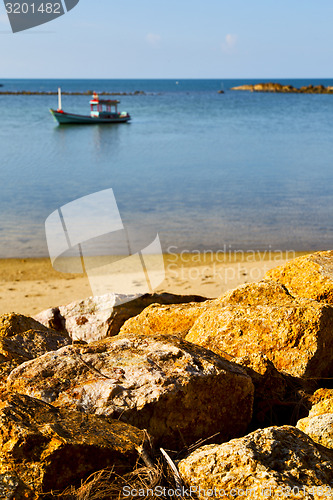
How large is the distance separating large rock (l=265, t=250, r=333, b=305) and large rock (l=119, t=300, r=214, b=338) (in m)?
0.63

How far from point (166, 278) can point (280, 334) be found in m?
6.31

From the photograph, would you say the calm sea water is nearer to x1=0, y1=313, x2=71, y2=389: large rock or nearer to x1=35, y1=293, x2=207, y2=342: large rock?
x1=35, y1=293, x2=207, y2=342: large rock

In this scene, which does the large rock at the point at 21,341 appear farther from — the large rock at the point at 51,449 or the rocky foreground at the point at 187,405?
the large rock at the point at 51,449

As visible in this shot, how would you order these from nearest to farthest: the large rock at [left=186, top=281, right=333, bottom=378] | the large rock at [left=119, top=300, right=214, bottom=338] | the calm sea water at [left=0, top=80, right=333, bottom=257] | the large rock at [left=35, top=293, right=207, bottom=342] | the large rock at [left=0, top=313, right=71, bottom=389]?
the large rock at [left=0, top=313, right=71, bottom=389]
the large rock at [left=186, top=281, right=333, bottom=378]
the large rock at [left=119, top=300, right=214, bottom=338]
the large rock at [left=35, top=293, right=207, bottom=342]
the calm sea water at [left=0, top=80, right=333, bottom=257]

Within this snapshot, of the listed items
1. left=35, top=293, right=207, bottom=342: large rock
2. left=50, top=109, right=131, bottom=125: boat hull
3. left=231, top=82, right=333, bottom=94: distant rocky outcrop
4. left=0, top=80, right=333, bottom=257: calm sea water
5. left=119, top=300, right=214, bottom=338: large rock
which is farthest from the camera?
left=231, top=82, right=333, bottom=94: distant rocky outcrop

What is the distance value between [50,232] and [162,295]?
771cm

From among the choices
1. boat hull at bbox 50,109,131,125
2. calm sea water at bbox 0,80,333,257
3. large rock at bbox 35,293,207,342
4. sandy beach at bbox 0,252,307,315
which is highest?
boat hull at bbox 50,109,131,125

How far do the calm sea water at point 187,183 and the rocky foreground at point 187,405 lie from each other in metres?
8.29

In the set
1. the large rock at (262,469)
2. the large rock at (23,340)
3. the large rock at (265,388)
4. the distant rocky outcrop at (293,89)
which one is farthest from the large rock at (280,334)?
the distant rocky outcrop at (293,89)

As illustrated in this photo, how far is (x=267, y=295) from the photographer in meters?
4.02

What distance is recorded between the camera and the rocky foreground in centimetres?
210

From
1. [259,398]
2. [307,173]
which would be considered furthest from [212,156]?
[259,398]

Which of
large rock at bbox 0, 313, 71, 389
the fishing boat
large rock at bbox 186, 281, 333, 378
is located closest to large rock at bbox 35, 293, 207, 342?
large rock at bbox 0, 313, 71, 389

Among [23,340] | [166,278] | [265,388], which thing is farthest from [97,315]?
[166,278]
